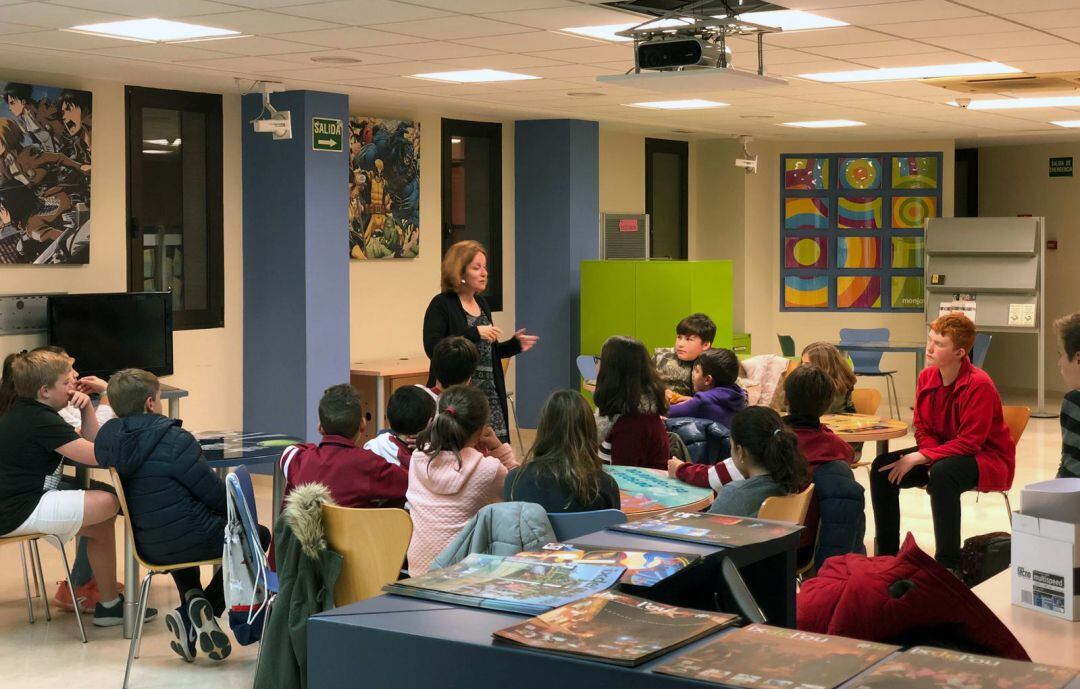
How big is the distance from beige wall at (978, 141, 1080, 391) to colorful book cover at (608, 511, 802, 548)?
42.4ft

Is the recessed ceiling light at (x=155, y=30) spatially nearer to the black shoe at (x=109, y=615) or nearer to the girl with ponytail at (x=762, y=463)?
the black shoe at (x=109, y=615)

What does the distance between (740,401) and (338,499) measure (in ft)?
8.51

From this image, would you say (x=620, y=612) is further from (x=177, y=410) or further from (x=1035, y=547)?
(x=177, y=410)

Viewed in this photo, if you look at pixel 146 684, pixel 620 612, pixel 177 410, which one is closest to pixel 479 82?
pixel 177 410

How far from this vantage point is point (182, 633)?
4.95 metres

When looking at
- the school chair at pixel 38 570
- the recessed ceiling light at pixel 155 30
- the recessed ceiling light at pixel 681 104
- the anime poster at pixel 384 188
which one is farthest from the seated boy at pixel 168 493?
the recessed ceiling light at pixel 681 104

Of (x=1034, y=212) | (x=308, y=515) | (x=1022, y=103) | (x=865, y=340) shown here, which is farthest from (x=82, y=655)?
(x=1034, y=212)

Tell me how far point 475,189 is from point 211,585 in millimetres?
6240

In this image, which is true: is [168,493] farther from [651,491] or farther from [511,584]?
[511,584]

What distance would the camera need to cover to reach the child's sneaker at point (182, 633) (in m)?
4.96

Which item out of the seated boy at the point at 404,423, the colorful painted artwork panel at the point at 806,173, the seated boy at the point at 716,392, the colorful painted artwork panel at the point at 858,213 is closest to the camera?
the seated boy at the point at 404,423

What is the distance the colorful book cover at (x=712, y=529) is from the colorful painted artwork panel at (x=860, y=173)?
A: 39.1ft

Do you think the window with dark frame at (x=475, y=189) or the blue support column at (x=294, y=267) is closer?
the blue support column at (x=294, y=267)

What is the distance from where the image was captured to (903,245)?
44.2ft
